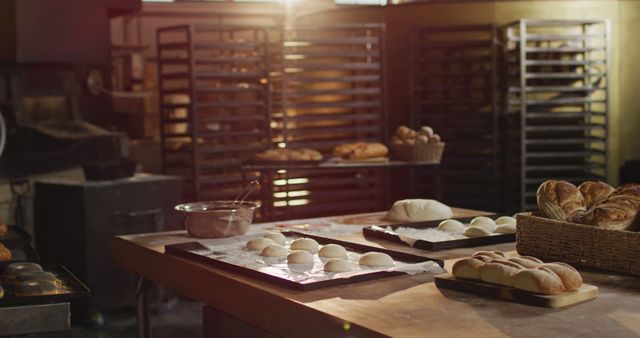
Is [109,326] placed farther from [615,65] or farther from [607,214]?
[615,65]

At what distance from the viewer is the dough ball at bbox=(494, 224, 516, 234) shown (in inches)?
112

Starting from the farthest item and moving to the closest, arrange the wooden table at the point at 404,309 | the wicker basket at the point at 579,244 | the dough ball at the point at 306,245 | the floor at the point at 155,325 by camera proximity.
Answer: the floor at the point at 155,325
the dough ball at the point at 306,245
the wicker basket at the point at 579,244
the wooden table at the point at 404,309

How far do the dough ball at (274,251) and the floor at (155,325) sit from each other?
7.90 ft

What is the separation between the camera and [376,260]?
2395 millimetres

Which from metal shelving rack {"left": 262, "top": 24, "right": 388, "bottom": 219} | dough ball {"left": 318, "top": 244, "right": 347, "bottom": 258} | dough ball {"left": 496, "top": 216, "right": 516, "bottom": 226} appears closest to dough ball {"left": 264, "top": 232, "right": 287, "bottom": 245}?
dough ball {"left": 318, "top": 244, "right": 347, "bottom": 258}

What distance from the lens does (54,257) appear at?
5.33 metres

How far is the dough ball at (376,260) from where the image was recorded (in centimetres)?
239

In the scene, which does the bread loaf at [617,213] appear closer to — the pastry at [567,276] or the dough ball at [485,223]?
the pastry at [567,276]

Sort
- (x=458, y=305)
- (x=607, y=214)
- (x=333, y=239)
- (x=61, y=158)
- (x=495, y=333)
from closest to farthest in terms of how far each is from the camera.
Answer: (x=495, y=333)
(x=458, y=305)
(x=607, y=214)
(x=333, y=239)
(x=61, y=158)

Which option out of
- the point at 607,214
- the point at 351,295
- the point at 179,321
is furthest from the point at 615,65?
the point at 351,295

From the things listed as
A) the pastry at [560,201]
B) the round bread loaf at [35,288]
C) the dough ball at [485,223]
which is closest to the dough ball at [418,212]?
the dough ball at [485,223]

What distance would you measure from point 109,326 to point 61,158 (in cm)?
147

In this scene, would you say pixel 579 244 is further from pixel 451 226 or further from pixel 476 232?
pixel 451 226

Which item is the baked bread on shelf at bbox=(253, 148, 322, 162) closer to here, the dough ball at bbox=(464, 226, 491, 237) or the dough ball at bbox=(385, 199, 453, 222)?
the dough ball at bbox=(385, 199, 453, 222)
